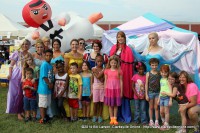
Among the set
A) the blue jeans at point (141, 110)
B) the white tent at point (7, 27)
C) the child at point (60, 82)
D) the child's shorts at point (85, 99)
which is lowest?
the blue jeans at point (141, 110)

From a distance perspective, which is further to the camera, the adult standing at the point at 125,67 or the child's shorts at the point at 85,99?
the child's shorts at the point at 85,99

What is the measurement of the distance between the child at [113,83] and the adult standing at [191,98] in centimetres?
94

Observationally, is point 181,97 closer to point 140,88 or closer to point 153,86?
point 153,86

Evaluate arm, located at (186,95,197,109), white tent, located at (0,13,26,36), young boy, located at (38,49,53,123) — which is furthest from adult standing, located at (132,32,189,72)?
white tent, located at (0,13,26,36)

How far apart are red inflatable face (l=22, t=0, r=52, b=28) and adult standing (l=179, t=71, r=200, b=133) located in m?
2.88

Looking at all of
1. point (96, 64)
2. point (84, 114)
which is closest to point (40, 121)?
point (84, 114)

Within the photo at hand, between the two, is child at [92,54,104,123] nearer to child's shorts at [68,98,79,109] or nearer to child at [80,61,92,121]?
child at [80,61,92,121]

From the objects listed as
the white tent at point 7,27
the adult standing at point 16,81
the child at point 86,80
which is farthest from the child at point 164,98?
the white tent at point 7,27

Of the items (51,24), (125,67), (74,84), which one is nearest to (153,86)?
(125,67)

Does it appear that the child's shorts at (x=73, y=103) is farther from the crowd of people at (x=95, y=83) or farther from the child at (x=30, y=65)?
the child at (x=30, y=65)

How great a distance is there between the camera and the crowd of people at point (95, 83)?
13.5 feet

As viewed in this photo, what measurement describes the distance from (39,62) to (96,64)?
0.97m

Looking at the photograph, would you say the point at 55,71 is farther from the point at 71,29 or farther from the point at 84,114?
the point at 71,29

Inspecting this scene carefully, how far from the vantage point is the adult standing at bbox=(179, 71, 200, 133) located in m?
3.77
